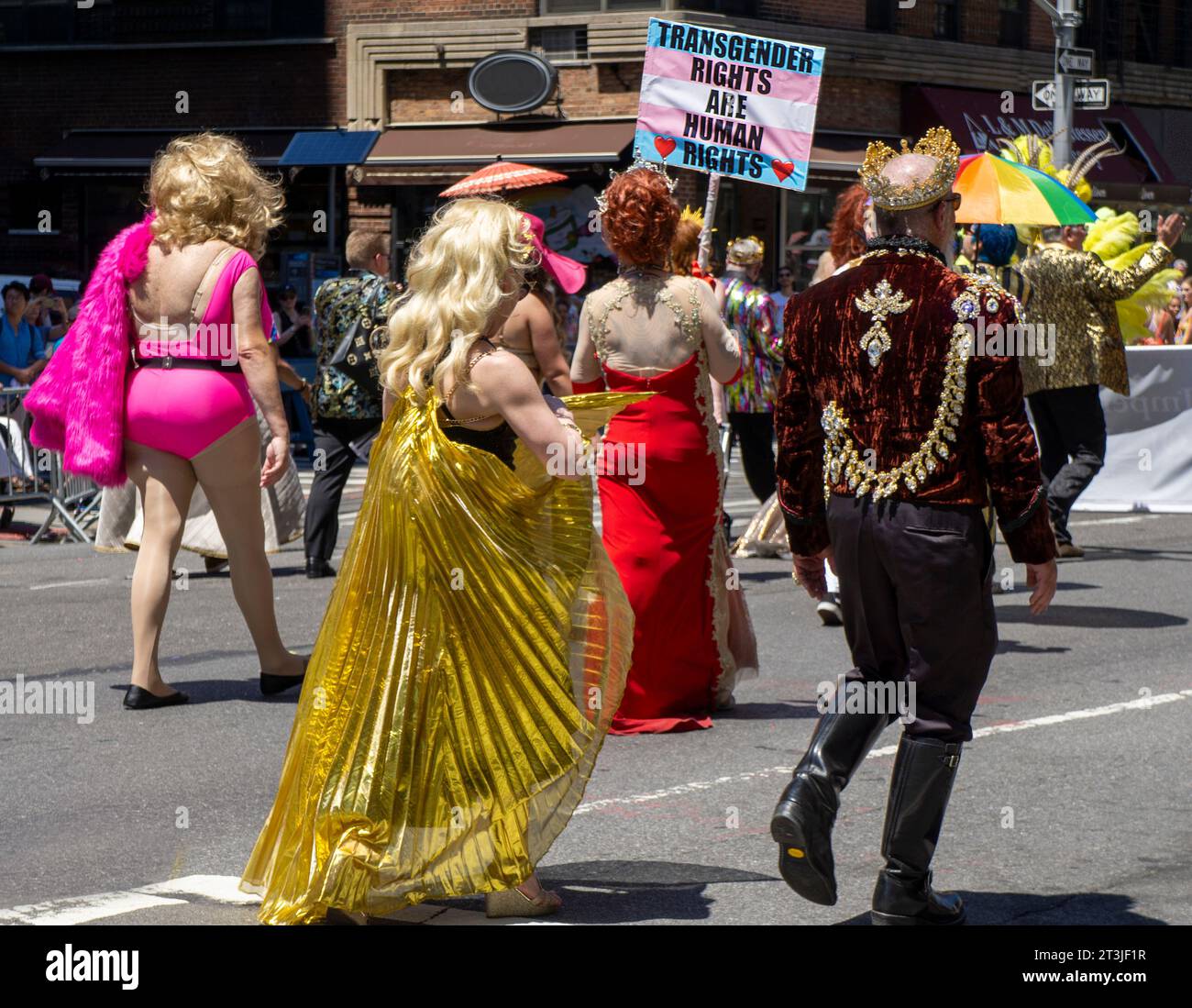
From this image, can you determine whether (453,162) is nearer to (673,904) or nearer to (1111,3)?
(1111,3)

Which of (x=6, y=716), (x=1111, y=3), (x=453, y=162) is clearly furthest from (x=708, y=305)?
(x=1111, y=3)

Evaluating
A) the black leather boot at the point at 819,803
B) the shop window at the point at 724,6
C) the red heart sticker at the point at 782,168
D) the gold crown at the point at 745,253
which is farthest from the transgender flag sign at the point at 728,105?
the shop window at the point at 724,6

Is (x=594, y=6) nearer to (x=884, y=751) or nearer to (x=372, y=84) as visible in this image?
(x=372, y=84)

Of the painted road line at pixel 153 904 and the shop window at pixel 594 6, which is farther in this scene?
the shop window at pixel 594 6

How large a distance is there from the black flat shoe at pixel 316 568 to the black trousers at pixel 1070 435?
14.0 ft

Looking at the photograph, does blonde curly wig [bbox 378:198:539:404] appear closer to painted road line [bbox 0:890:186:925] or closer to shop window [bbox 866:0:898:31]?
painted road line [bbox 0:890:186:925]

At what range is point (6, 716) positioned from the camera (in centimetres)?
704

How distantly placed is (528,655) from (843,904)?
1008 mm

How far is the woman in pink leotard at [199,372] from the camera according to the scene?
22.4 ft

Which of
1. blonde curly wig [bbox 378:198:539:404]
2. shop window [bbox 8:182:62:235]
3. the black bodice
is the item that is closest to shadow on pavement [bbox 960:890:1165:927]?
the black bodice

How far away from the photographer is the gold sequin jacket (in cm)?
1099

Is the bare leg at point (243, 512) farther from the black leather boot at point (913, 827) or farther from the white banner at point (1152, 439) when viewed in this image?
the white banner at point (1152, 439)

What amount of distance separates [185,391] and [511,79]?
727 inches

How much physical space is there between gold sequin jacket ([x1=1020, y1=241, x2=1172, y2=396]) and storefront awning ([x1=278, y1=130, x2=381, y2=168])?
15390mm
